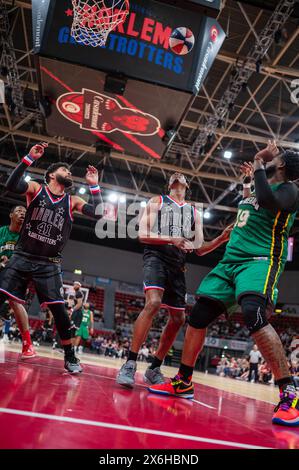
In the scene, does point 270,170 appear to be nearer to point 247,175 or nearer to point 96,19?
point 247,175

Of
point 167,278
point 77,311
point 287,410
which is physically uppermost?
point 167,278

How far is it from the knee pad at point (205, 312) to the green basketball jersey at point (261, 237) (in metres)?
0.33

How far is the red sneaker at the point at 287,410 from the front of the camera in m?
2.29

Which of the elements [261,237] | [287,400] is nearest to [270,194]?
[261,237]

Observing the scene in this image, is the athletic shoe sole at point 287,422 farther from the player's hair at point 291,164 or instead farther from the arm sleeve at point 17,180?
the arm sleeve at point 17,180

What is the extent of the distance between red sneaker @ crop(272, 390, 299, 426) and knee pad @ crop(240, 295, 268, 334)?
1.32ft

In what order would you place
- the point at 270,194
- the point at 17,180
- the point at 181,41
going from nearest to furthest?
the point at 270,194
the point at 17,180
the point at 181,41

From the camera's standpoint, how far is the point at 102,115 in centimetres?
683

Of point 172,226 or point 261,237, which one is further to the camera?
point 172,226

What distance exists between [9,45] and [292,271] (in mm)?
21171

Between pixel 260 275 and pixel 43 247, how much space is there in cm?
201

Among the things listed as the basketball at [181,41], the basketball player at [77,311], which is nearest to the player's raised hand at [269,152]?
the basketball at [181,41]

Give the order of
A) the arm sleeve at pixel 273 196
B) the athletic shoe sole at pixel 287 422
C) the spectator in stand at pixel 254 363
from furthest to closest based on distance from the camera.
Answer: the spectator in stand at pixel 254 363 < the arm sleeve at pixel 273 196 < the athletic shoe sole at pixel 287 422

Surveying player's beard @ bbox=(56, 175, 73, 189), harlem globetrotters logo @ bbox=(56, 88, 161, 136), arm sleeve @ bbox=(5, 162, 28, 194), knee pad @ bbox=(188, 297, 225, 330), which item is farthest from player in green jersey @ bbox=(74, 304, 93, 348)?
knee pad @ bbox=(188, 297, 225, 330)
